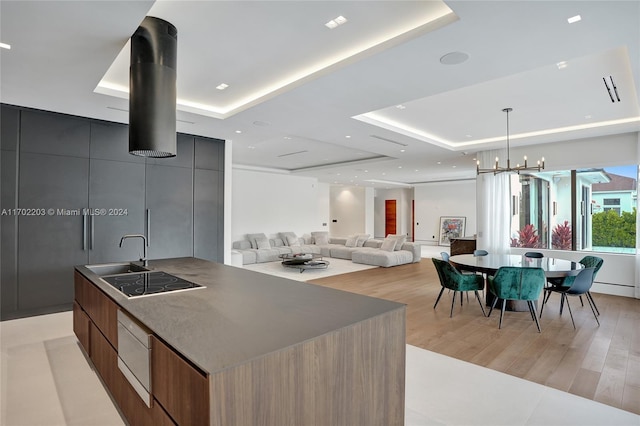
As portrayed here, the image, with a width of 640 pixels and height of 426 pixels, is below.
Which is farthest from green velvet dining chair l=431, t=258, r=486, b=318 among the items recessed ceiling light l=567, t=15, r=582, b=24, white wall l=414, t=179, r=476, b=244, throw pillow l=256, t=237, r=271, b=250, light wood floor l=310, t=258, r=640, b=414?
white wall l=414, t=179, r=476, b=244

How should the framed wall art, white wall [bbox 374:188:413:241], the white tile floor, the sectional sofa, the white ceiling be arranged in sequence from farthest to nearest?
white wall [bbox 374:188:413:241]
the framed wall art
the sectional sofa
the white ceiling
the white tile floor

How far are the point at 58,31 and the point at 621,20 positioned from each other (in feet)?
13.3

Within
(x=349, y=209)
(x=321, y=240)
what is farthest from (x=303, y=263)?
(x=349, y=209)

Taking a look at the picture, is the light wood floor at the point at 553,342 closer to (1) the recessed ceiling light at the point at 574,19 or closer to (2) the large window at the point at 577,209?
(2) the large window at the point at 577,209

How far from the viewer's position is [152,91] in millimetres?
2514

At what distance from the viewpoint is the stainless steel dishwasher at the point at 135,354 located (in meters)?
1.52

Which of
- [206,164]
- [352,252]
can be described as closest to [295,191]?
[352,252]

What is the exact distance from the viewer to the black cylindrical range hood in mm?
2502

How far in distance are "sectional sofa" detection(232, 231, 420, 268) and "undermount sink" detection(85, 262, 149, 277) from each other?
5.86m

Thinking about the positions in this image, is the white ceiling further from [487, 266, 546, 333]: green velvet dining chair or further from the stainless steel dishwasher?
[487, 266, 546, 333]: green velvet dining chair

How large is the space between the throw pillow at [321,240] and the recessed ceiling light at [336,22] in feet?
29.8

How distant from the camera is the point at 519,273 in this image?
4.10 m

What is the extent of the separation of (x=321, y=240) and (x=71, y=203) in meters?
7.78

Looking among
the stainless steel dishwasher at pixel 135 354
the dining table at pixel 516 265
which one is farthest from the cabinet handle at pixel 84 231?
the dining table at pixel 516 265
